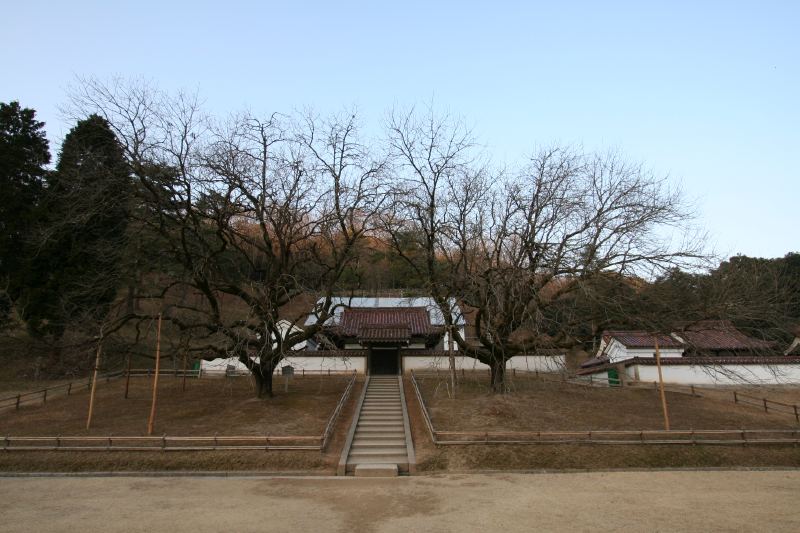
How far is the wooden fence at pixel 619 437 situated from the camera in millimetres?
15078

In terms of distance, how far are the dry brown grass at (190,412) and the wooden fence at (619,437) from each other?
5.07 meters

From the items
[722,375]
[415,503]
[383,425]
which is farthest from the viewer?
[722,375]

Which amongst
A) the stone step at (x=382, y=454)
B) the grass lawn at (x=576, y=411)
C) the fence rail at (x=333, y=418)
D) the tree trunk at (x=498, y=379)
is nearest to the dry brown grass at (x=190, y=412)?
the fence rail at (x=333, y=418)

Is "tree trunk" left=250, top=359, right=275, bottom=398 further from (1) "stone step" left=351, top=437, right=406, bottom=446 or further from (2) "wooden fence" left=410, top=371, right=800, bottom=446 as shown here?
(2) "wooden fence" left=410, top=371, right=800, bottom=446

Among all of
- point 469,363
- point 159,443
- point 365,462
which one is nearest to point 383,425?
point 365,462

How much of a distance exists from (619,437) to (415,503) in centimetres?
831

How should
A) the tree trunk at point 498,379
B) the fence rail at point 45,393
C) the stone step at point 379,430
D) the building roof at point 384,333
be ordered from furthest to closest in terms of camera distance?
the building roof at point 384,333, the fence rail at point 45,393, the tree trunk at point 498,379, the stone step at point 379,430

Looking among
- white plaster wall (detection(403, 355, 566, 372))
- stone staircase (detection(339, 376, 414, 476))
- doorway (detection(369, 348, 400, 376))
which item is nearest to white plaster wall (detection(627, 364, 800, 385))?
white plaster wall (detection(403, 355, 566, 372))

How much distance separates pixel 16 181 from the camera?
3059 centimetres

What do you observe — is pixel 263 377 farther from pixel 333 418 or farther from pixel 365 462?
pixel 365 462

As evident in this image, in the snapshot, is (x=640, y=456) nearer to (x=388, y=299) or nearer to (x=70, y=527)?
(x=70, y=527)

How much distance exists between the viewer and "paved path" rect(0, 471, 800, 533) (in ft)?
29.8

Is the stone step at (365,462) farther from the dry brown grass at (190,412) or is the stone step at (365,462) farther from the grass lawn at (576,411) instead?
the grass lawn at (576,411)

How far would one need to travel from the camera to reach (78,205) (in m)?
16.4
